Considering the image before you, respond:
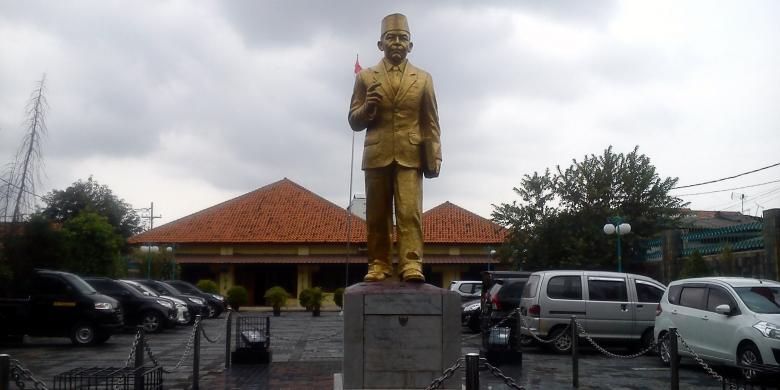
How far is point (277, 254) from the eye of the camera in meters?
38.2

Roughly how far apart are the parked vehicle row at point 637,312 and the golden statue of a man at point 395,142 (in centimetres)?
492

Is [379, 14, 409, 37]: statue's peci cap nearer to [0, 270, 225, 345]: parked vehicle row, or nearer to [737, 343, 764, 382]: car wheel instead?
[737, 343, 764, 382]: car wheel

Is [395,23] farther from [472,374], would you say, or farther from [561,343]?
[561,343]

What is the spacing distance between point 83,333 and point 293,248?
21.2 metres

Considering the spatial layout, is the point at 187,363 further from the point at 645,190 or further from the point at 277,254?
the point at 277,254

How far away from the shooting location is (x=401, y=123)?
8.55 m

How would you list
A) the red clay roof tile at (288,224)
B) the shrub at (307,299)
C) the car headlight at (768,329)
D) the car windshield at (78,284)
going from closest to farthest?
the car headlight at (768,329)
the car windshield at (78,284)
the shrub at (307,299)
the red clay roof tile at (288,224)

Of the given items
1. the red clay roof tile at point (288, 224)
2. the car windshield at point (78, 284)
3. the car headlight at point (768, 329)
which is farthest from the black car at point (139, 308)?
the red clay roof tile at point (288, 224)

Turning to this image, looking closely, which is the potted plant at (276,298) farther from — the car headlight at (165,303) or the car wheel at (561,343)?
the car wheel at (561,343)

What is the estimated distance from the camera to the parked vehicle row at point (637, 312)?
38.4 ft

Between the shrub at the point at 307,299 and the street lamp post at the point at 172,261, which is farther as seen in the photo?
the street lamp post at the point at 172,261

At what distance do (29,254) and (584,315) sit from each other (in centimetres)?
1411

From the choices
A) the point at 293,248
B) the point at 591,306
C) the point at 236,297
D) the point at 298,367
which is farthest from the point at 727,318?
the point at 293,248

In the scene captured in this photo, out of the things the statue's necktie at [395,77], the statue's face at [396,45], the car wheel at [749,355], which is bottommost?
the car wheel at [749,355]
